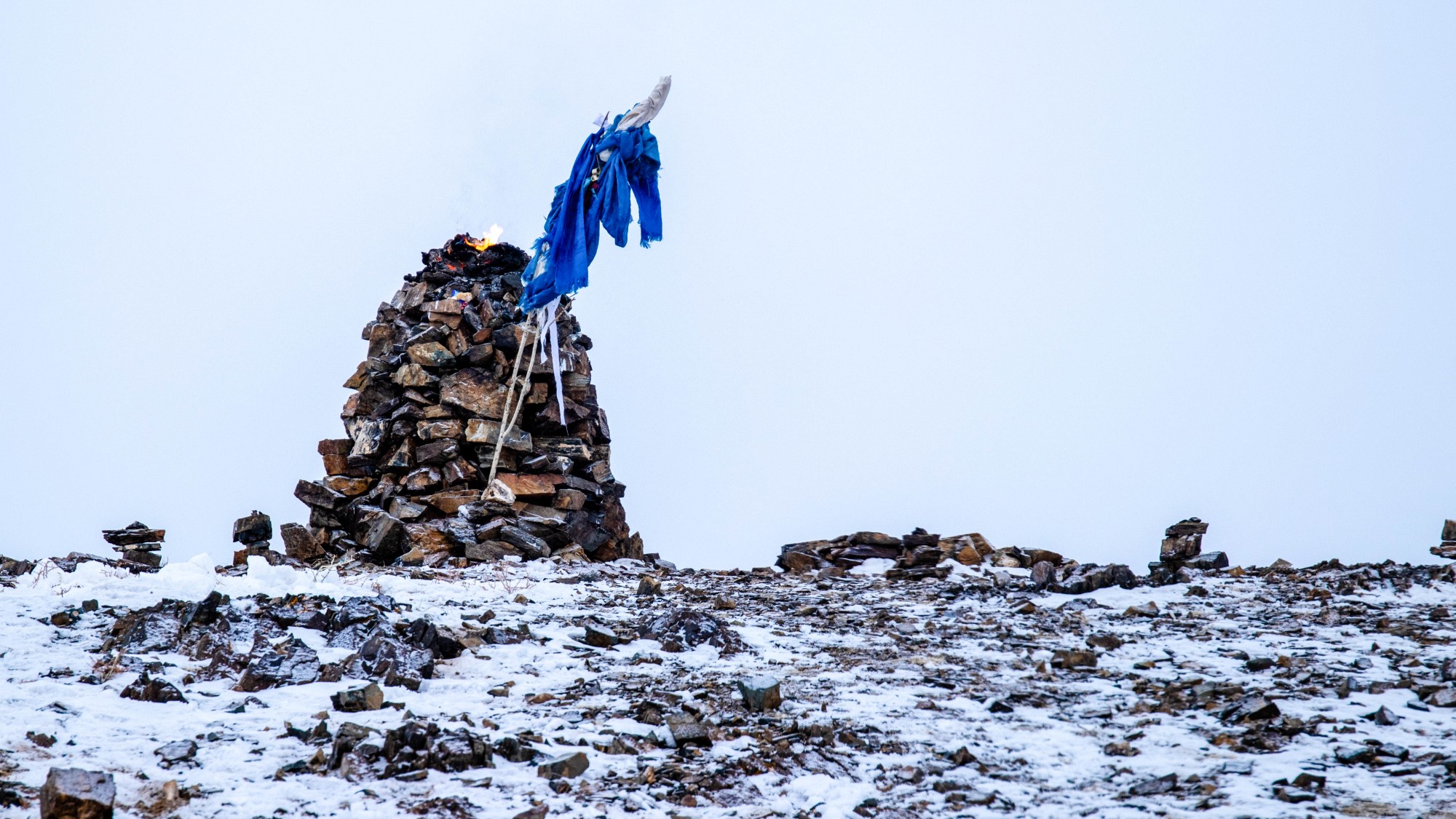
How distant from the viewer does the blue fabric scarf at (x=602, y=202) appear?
38.9 feet

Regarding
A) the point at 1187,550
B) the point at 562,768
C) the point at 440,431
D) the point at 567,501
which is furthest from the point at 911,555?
the point at 562,768

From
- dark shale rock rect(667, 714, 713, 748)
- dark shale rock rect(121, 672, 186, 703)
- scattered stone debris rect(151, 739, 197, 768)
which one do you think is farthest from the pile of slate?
dark shale rock rect(667, 714, 713, 748)

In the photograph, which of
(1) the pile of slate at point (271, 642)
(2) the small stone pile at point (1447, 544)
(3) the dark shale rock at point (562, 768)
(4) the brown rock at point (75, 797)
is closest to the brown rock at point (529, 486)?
(1) the pile of slate at point (271, 642)

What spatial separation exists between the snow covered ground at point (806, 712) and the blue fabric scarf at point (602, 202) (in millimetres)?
6041

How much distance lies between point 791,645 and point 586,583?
3.03 meters

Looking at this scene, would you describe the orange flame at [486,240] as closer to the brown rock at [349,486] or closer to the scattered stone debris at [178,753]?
Answer: the brown rock at [349,486]

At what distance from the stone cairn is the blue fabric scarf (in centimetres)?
112

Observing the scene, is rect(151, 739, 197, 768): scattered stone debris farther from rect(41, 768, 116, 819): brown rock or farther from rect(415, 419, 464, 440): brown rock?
rect(415, 419, 464, 440): brown rock

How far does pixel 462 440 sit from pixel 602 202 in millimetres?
3759

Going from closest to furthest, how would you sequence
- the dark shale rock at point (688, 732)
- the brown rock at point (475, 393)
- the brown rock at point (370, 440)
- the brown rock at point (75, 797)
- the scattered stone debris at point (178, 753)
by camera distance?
the brown rock at point (75, 797) < the scattered stone debris at point (178, 753) < the dark shale rock at point (688, 732) < the brown rock at point (475, 393) < the brown rock at point (370, 440)

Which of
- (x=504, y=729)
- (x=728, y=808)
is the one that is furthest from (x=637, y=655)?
(x=728, y=808)

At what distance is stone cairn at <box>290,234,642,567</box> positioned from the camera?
1197 centimetres

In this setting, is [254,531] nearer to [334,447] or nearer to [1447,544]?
[334,447]

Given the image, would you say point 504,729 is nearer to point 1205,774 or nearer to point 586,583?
point 1205,774
